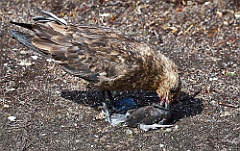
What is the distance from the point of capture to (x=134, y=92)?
726cm

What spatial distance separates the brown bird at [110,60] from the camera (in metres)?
6.38

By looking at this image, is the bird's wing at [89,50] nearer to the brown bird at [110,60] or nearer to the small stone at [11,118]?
the brown bird at [110,60]


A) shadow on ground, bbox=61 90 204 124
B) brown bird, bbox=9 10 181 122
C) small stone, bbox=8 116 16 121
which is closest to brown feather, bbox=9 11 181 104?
brown bird, bbox=9 10 181 122

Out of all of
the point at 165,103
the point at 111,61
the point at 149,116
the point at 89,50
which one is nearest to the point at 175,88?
the point at 165,103

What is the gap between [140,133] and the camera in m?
6.36

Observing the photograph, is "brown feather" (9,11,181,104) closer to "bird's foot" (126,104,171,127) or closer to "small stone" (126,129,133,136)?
"bird's foot" (126,104,171,127)

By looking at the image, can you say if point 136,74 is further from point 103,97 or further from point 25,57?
point 25,57

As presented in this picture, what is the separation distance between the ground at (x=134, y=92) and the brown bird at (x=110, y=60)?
504mm

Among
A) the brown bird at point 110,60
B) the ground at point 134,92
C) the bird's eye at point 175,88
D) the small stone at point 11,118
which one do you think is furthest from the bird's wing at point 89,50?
A: the small stone at point 11,118

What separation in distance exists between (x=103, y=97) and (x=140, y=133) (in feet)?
2.68

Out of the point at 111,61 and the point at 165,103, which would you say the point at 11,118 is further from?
the point at 165,103

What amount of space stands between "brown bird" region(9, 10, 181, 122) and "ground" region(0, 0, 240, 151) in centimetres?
50

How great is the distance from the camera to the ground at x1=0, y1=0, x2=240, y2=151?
6234mm

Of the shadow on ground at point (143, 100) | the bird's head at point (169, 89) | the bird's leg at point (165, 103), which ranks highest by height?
the bird's head at point (169, 89)
